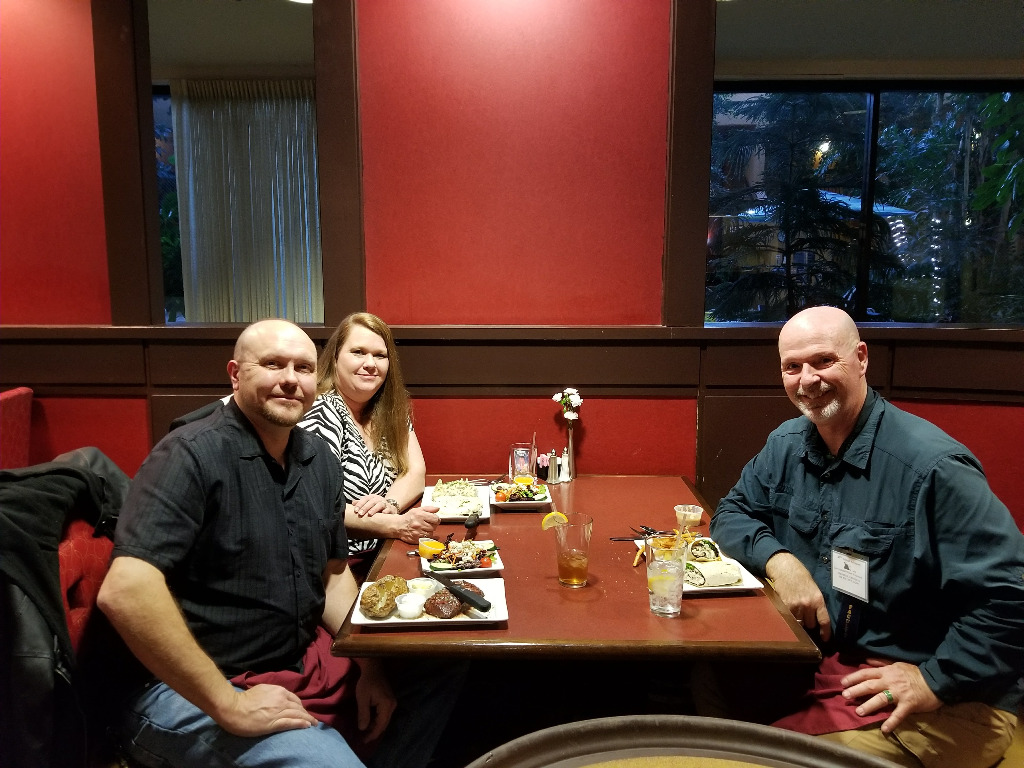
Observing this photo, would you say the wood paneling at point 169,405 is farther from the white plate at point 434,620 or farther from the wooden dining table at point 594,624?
the white plate at point 434,620

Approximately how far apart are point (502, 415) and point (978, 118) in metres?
4.57

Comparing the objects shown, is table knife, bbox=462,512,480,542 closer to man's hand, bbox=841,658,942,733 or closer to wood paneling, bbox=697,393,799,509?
man's hand, bbox=841,658,942,733

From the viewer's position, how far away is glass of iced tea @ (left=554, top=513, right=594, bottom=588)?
1.57m

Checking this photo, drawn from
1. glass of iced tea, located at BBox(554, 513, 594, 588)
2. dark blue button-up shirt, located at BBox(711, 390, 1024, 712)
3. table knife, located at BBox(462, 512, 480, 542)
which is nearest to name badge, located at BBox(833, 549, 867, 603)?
dark blue button-up shirt, located at BBox(711, 390, 1024, 712)

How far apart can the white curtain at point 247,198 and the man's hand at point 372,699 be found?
17.9ft

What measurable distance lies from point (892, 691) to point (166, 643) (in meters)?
1.52

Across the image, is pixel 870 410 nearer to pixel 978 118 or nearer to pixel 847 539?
pixel 847 539

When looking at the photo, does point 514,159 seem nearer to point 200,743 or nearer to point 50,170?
point 50,170

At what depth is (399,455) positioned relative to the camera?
2.42 metres

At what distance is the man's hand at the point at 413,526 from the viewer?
76.2 inches

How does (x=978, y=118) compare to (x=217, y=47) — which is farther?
(x=217, y=47)

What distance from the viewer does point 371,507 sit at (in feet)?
6.76

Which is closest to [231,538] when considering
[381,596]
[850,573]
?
[381,596]

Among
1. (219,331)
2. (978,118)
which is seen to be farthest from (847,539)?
(978,118)
